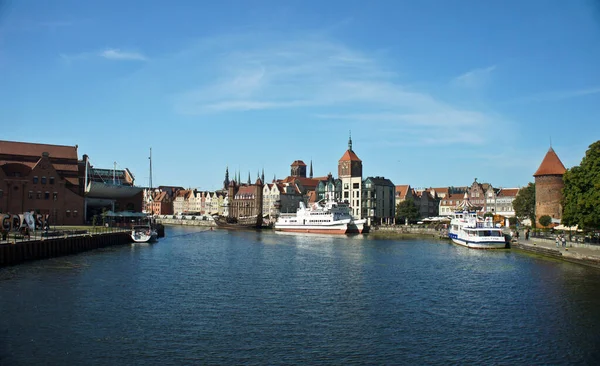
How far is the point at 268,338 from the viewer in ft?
80.9

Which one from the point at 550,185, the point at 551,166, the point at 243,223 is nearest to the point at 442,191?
the point at 243,223

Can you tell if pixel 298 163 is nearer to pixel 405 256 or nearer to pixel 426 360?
pixel 405 256

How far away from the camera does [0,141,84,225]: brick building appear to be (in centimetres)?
8438

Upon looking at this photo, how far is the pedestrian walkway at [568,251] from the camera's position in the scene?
4672 cm

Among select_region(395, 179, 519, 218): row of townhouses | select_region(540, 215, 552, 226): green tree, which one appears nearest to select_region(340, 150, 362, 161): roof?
select_region(395, 179, 519, 218): row of townhouses

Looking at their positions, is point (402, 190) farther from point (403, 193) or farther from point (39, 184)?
point (39, 184)

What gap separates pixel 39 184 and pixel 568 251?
7385 cm

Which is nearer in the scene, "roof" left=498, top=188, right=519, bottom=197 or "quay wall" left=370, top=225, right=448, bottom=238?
"quay wall" left=370, top=225, right=448, bottom=238

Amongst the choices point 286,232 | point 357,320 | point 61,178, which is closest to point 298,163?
point 286,232

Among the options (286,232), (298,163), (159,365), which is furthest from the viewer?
(298,163)

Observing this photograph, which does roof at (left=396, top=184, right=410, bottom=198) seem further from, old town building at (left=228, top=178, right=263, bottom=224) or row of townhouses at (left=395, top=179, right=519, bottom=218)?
old town building at (left=228, top=178, right=263, bottom=224)

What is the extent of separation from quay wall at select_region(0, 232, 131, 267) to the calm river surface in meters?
1.84

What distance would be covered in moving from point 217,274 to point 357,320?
61.2 feet

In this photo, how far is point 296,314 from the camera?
1146 inches
